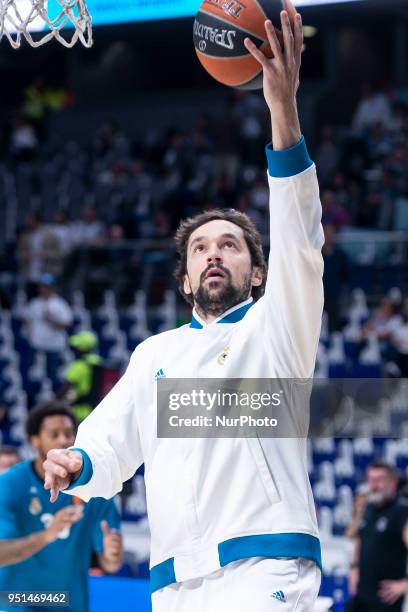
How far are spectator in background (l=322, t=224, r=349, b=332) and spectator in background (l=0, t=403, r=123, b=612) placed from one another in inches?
261

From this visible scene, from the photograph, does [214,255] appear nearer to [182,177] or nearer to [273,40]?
[273,40]

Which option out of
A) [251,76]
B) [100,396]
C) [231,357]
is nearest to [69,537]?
[231,357]

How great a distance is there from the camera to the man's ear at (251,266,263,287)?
12.7 ft

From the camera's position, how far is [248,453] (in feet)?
11.2

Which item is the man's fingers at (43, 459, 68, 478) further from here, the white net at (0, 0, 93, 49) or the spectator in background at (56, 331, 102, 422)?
the spectator in background at (56, 331, 102, 422)

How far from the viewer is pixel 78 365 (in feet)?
31.3

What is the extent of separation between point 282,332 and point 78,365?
20.5 ft

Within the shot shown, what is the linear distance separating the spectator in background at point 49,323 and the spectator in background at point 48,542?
7629 mm

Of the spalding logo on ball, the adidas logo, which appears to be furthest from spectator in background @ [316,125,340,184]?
the adidas logo

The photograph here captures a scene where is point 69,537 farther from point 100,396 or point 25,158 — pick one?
point 25,158

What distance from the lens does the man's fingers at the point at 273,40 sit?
3.24 m

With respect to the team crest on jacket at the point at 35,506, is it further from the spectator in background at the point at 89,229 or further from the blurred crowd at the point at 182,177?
the spectator in background at the point at 89,229

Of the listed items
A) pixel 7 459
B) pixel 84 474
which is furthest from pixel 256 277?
pixel 7 459

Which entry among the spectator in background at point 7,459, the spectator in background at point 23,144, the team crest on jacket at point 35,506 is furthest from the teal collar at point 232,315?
the spectator in background at point 23,144
